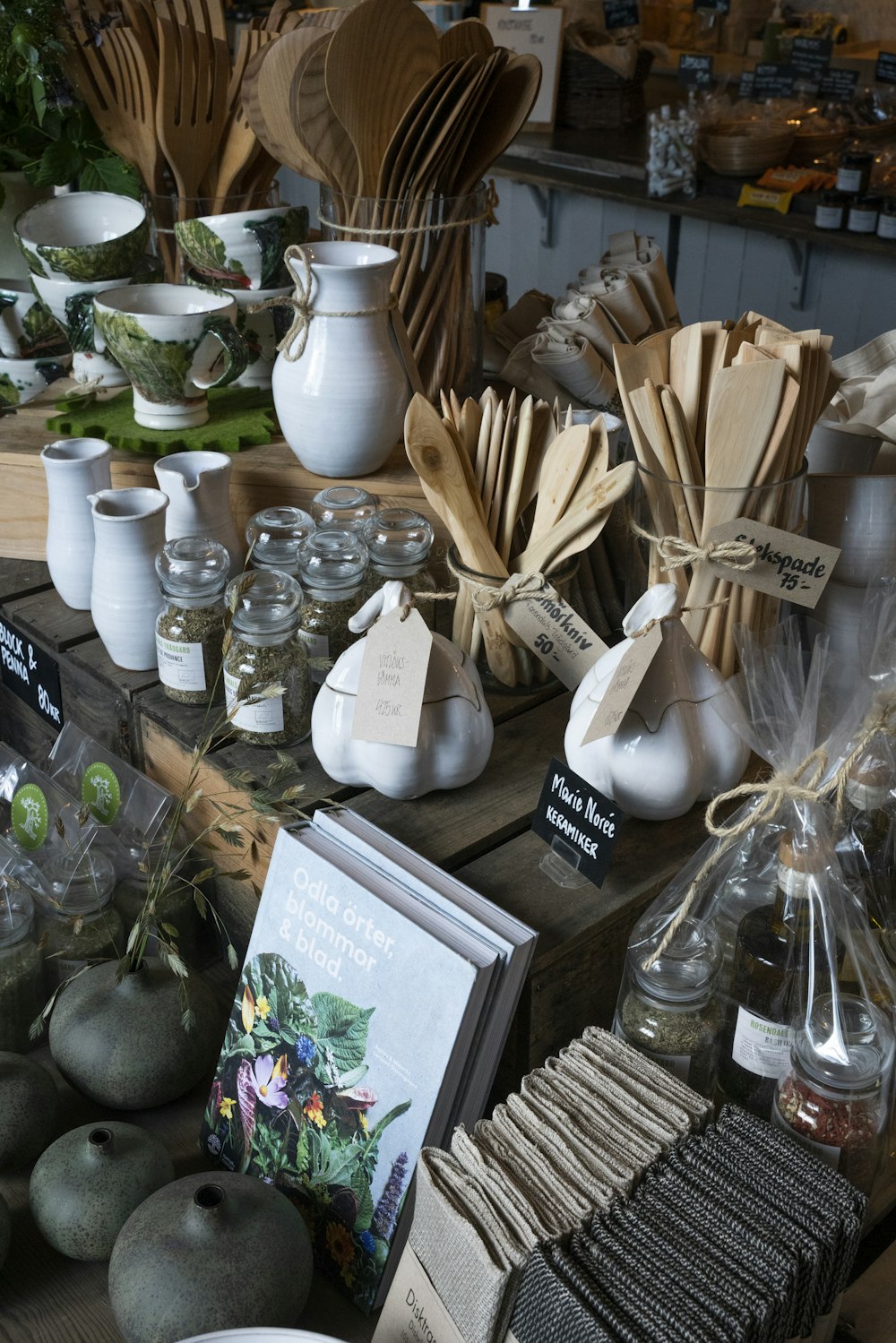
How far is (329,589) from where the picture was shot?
3.59ft

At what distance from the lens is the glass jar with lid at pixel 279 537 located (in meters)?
1.14

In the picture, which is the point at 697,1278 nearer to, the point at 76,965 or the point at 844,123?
the point at 76,965

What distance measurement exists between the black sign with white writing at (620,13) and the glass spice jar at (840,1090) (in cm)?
355

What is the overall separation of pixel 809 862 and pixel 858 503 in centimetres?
39

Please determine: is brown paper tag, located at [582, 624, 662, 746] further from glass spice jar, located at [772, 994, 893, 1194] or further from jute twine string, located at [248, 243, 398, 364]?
jute twine string, located at [248, 243, 398, 364]

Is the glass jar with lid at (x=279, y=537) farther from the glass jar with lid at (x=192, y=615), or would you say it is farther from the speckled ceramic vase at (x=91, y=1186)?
the speckled ceramic vase at (x=91, y=1186)

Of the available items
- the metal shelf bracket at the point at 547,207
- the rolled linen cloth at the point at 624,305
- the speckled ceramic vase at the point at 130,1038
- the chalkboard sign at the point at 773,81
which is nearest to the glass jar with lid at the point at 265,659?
the speckled ceramic vase at the point at 130,1038

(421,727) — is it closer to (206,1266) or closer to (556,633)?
(556,633)

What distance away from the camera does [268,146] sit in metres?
1.35

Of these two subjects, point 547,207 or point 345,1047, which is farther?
point 547,207

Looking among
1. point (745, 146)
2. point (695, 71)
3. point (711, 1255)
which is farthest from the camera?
point (695, 71)

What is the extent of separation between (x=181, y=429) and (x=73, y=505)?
7.2 inches

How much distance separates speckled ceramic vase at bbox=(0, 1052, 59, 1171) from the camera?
2.98 feet

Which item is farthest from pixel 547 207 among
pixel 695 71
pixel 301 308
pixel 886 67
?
pixel 301 308
